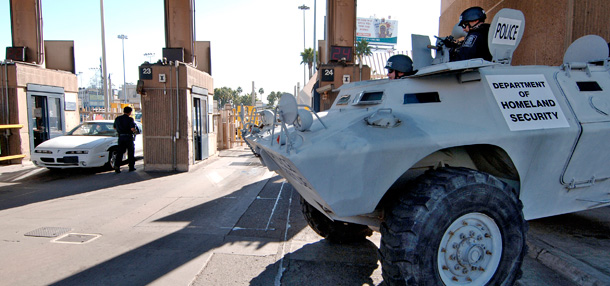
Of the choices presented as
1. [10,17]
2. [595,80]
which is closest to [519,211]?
[595,80]

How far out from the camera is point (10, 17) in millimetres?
11500

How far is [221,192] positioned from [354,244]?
3.74 metres

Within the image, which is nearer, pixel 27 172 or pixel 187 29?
pixel 27 172

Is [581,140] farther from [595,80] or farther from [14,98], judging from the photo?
[14,98]

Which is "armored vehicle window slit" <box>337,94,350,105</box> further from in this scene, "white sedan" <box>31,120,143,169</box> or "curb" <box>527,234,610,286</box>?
"white sedan" <box>31,120,143,169</box>

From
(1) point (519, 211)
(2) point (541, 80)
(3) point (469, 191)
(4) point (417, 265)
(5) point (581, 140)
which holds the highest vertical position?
(2) point (541, 80)

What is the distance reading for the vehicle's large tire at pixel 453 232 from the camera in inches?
100

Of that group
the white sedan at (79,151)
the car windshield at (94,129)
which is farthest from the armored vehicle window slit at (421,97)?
the car windshield at (94,129)

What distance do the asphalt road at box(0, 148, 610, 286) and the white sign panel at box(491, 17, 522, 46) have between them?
2165mm

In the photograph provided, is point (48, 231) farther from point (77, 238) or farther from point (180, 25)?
point (180, 25)

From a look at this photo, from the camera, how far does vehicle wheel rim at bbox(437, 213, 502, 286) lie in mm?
2750

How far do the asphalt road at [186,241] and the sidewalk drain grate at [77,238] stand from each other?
0.01 m

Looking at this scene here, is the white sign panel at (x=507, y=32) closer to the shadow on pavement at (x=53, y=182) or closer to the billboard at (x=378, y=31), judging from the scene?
the shadow on pavement at (x=53, y=182)

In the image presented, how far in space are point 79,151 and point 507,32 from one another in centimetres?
937
